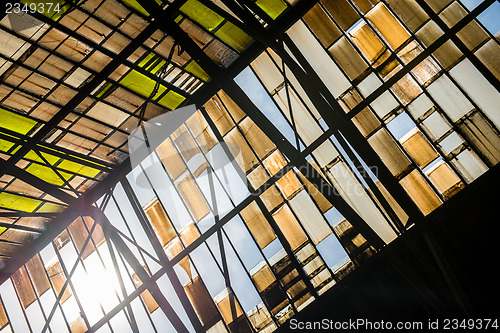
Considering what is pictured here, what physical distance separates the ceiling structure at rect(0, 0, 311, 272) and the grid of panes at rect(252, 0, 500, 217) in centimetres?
159

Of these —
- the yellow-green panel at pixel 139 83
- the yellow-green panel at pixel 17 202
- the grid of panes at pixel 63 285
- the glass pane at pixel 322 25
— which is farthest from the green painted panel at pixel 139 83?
the yellow-green panel at pixel 17 202

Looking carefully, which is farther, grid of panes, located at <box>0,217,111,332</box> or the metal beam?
grid of panes, located at <box>0,217,111,332</box>

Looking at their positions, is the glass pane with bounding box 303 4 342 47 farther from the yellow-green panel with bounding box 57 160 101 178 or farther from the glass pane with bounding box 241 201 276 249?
the yellow-green panel with bounding box 57 160 101 178

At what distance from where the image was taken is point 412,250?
372 inches

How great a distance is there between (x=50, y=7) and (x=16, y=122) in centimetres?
416

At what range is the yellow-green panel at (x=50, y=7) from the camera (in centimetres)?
887

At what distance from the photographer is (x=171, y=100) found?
13250mm

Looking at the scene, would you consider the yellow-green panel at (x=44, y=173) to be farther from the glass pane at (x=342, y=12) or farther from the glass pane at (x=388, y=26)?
the glass pane at (x=388, y=26)

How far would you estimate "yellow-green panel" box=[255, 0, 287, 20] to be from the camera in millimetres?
11773

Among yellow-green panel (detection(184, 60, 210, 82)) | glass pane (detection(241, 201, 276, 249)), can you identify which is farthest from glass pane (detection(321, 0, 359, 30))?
glass pane (detection(241, 201, 276, 249))

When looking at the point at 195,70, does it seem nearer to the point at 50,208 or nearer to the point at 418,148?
the point at 418,148

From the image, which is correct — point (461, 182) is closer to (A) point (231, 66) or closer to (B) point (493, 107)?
(B) point (493, 107)

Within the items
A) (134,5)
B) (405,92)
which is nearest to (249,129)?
(405,92)

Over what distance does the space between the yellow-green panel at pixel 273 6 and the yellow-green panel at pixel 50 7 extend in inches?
223
